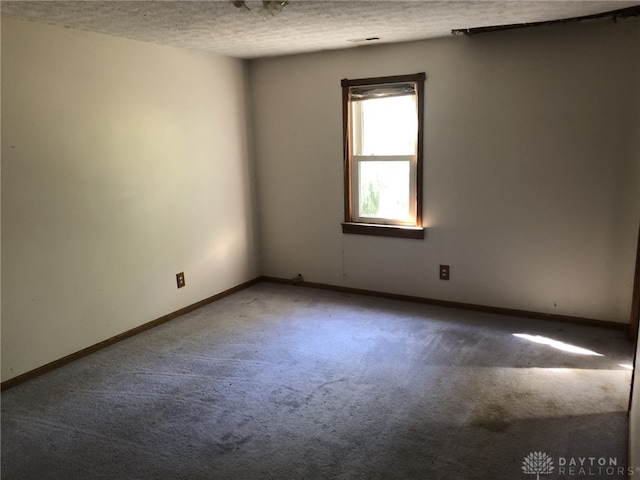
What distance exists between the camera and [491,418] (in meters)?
2.39

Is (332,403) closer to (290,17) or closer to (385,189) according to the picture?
(385,189)

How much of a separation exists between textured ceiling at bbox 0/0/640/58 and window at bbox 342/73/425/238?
466 millimetres

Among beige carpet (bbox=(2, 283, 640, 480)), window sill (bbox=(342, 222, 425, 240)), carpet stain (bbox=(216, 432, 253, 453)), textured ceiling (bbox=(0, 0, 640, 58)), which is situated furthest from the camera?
window sill (bbox=(342, 222, 425, 240))

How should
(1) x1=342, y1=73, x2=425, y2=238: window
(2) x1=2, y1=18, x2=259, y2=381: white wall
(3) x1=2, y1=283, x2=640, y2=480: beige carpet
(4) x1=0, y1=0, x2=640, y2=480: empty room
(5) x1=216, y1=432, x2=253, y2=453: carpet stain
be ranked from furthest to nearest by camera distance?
1. (1) x1=342, y1=73, x2=425, y2=238: window
2. (2) x1=2, y1=18, x2=259, y2=381: white wall
3. (4) x1=0, y1=0, x2=640, y2=480: empty room
4. (5) x1=216, y1=432, x2=253, y2=453: carpet stain
5. (3) x1=2, y1=283, x2=640, y2=480: beige carpet

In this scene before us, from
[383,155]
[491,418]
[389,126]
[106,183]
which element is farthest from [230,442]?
[389,126]

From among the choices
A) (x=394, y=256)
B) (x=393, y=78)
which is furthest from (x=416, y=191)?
(x=393, y=78)


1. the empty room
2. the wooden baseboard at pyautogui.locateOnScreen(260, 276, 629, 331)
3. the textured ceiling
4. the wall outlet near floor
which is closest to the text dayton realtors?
the empty room

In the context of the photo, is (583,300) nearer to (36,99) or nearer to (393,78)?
(393,78)

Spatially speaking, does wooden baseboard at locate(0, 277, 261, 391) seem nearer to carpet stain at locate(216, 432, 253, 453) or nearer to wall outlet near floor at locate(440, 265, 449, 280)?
carpet stain at locate(216, 432, 253, 453)

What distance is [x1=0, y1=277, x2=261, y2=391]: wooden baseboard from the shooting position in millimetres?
2916

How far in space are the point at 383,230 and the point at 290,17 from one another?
1.93 metres

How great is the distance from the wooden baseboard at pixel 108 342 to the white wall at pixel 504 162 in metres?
1.10

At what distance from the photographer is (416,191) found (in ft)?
13.0

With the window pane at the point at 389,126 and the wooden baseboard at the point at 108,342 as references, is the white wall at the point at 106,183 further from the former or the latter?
the window pane at the point at 389,126
